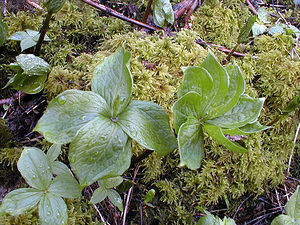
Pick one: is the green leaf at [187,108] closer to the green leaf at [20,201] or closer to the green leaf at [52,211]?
the green leaf at [52,211]

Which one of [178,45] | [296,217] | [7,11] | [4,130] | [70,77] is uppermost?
[178,45]

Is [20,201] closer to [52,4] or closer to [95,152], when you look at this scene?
[95,152]

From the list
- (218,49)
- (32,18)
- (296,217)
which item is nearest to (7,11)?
(32,18)

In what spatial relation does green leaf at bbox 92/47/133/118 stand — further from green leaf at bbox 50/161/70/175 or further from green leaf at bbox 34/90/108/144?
green leaf at bbox 50/161/70/175

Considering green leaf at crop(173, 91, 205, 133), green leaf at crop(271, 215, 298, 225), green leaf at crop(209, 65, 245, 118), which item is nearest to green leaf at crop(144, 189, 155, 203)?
green leaf at crop(173, 91, 205, 133)

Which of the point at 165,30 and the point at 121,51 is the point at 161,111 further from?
the point at 165,30

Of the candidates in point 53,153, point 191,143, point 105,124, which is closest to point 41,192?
point 53,153
